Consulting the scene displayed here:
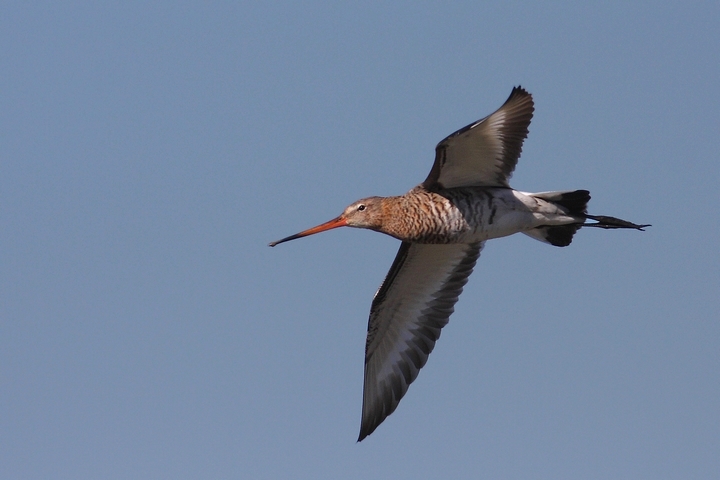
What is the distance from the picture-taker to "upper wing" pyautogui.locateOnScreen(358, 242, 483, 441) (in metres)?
13.2

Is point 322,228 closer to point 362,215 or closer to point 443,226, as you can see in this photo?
point 362,215

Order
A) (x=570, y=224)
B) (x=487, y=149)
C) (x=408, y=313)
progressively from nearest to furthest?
(x=487, y=149) < (x=570, y=224) < (x=408, y=313)

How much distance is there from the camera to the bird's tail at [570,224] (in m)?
12.3

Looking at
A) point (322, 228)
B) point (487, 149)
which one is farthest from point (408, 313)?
point (487, 149)

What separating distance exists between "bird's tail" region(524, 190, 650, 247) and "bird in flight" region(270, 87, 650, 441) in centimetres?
1

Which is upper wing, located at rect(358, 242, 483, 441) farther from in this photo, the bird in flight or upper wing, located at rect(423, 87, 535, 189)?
upper wing, located at rect(423, 87, 535, 189)

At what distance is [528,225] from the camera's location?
12180mm

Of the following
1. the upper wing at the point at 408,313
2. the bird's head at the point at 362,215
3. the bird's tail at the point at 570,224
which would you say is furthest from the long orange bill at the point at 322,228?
the bird's tail at the point at 570,224

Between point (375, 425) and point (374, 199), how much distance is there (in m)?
2.98

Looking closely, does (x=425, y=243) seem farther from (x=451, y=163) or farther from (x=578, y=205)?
(x=578, y=205)

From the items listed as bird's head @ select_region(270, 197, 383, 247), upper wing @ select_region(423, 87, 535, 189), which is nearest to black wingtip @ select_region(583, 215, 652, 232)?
upper wing @ select_region(423, 87, 535, 189)

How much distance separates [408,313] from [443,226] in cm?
201

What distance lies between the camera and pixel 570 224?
12.6 m

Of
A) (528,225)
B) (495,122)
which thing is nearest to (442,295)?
(528,225)
